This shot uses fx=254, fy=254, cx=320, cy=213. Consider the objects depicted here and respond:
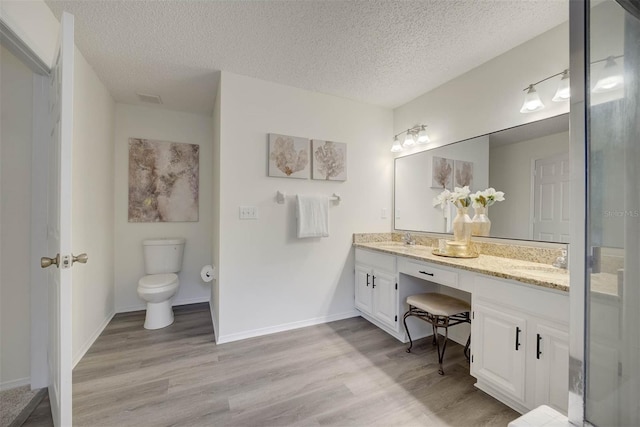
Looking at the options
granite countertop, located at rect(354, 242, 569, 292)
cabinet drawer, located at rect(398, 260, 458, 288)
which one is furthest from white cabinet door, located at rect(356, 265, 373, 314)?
granite countertop, located at rect(354, 242, 569, 292)

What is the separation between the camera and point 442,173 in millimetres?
2430

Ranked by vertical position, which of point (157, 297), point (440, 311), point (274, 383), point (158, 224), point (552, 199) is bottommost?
point (274, 383)

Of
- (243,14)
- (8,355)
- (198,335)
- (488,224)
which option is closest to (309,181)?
(243,14)

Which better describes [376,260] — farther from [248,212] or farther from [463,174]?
[248,212]

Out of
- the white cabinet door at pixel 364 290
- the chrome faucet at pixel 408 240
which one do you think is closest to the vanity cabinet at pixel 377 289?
the white cabinet door at pixel 364 290

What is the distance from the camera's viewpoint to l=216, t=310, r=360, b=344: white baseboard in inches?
87.5

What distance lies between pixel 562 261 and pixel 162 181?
12.0 feet

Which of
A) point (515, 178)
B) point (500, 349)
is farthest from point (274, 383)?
point (515, 178)

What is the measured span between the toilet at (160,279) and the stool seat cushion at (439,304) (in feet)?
7.35

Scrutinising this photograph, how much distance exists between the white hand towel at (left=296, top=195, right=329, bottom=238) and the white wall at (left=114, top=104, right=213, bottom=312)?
1437 mm

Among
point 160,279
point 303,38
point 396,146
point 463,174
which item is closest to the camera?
point 303,38

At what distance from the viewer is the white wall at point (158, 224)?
9.32ft

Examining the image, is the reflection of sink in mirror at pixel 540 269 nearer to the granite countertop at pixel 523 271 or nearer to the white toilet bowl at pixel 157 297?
the granite countertop at pixel 523 271

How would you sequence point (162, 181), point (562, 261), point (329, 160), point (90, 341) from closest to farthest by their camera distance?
1. point (562, 261)
2. point (90, 341)
3. point (329, 160)
4. point (162, 181)
